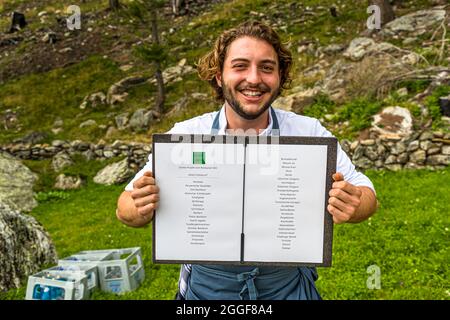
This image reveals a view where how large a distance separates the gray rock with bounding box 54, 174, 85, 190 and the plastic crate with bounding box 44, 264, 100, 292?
28.9ft

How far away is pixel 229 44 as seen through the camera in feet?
10.4

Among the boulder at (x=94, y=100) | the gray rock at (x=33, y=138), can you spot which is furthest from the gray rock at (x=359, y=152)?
the boulder at (x=94, y=100)

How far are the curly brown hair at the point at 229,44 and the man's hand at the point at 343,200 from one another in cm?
104

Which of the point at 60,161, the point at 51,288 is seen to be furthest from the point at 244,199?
the point at 60,161

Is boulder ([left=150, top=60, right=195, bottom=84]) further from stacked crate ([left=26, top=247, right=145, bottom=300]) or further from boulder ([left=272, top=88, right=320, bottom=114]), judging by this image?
stacked crate ([left=26, top=247, right=145, bottom=300])

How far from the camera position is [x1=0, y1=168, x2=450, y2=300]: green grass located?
667cm

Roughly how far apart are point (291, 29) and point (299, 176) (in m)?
23.3

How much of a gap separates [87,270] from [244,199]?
4941mm

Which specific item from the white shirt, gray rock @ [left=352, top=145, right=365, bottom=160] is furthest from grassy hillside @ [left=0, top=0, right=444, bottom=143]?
the white shirt

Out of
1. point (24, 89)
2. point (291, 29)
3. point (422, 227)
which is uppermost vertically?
point (291, 29)

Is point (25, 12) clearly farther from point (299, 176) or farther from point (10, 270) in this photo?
point (299, 176)

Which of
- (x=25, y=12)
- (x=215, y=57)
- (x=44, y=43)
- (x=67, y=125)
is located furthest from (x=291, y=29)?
(x=25, y=12)

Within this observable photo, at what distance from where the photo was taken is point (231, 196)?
2861 millimetres
